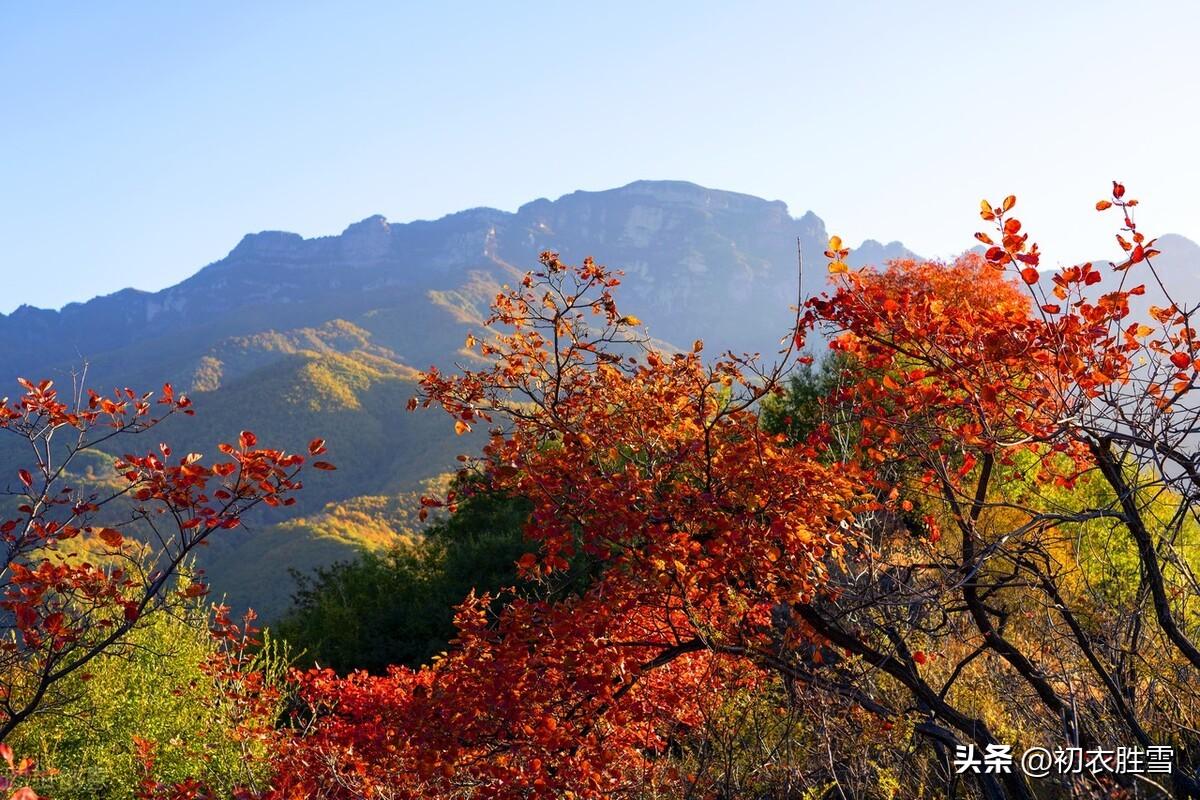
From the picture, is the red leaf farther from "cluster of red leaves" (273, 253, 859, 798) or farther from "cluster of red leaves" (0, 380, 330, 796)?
"cluster of red leaves" (273, 253, 859, 798)

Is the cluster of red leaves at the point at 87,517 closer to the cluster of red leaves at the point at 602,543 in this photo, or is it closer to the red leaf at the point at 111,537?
the red leaf at the point at 111,537

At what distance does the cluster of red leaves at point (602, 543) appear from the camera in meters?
5.25

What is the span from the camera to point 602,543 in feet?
17.4

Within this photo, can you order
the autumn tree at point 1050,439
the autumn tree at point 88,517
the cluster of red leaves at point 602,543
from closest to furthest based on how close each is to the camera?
the autumn tree at point 1050,439 < the autumn tree at point 88,517 < the cluster of red leaves at point 602,543

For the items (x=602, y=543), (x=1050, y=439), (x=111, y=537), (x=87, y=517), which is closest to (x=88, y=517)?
(x=87, y=517)

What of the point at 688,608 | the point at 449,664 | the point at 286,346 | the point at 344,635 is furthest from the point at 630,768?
the point at 286,346

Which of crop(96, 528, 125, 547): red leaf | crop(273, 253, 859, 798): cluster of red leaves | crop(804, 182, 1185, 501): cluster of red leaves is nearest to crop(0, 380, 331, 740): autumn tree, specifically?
crop(96, 528, 125, 547): red leaf

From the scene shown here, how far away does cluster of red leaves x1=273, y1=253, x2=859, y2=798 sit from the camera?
5.25 m

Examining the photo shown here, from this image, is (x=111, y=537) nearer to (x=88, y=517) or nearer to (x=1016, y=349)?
(x=88, y=517)

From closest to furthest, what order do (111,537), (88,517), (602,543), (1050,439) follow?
1. (1050,439)
2. (111,537)
3. (88,517)
4. (602,543)

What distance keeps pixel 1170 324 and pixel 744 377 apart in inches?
96.5

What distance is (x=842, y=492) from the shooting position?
5270 millimetres

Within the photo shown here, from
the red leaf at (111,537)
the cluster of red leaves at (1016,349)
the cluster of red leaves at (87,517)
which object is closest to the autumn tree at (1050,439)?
the cluster of red leaves at (1016,349)

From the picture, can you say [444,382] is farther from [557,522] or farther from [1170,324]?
[1170,324]
